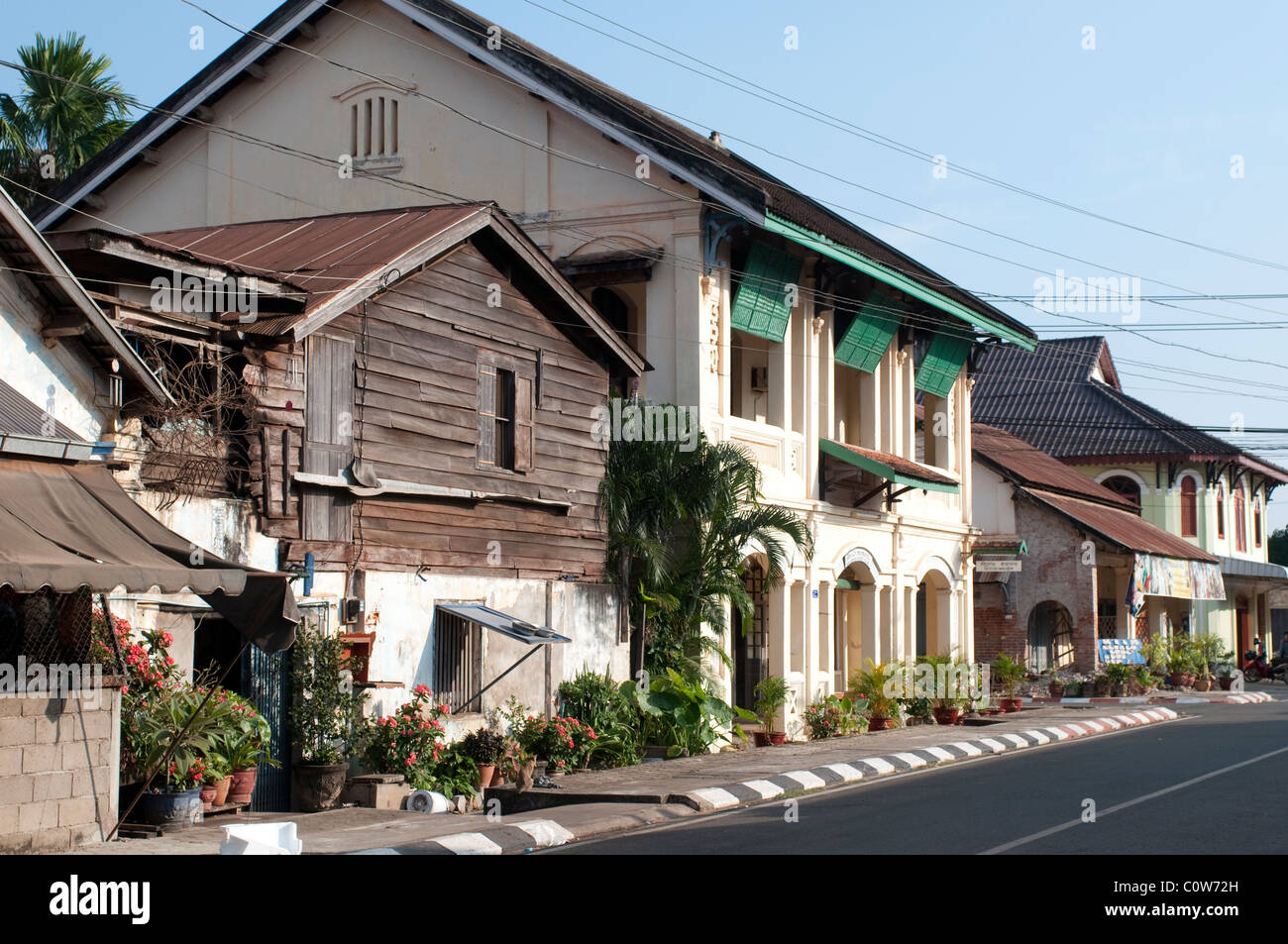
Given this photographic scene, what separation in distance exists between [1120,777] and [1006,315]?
611 inches

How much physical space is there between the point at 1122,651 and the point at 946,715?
13.6m

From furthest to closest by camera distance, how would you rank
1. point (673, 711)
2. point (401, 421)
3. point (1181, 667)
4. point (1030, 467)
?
point (1181, 667) → point (1030, 467) → point (673, 711) → point (401, 421)

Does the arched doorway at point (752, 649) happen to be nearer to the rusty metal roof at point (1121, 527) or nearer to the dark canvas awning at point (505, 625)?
the dark canvas awning at point (505, 625)

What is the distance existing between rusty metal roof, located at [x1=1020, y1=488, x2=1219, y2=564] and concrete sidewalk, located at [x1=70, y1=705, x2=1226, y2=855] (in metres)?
14.6

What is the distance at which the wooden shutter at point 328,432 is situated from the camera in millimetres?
15906

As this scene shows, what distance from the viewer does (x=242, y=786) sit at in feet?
45.9

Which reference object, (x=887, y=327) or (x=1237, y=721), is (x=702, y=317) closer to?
(x=887, y=327)

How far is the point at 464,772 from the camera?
16625mm

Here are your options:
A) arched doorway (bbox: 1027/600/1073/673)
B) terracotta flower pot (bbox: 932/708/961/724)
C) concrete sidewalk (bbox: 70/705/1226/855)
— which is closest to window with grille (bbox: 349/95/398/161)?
concrete sidewalk (bbox: 70/705/1226/855)

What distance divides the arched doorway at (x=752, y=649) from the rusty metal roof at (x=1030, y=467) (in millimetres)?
14687

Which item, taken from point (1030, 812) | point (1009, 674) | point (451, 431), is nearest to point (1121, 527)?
point (1009, 674)

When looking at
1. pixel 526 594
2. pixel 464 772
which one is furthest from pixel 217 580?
pixel 526 594

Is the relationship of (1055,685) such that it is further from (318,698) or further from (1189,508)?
(318,698)
